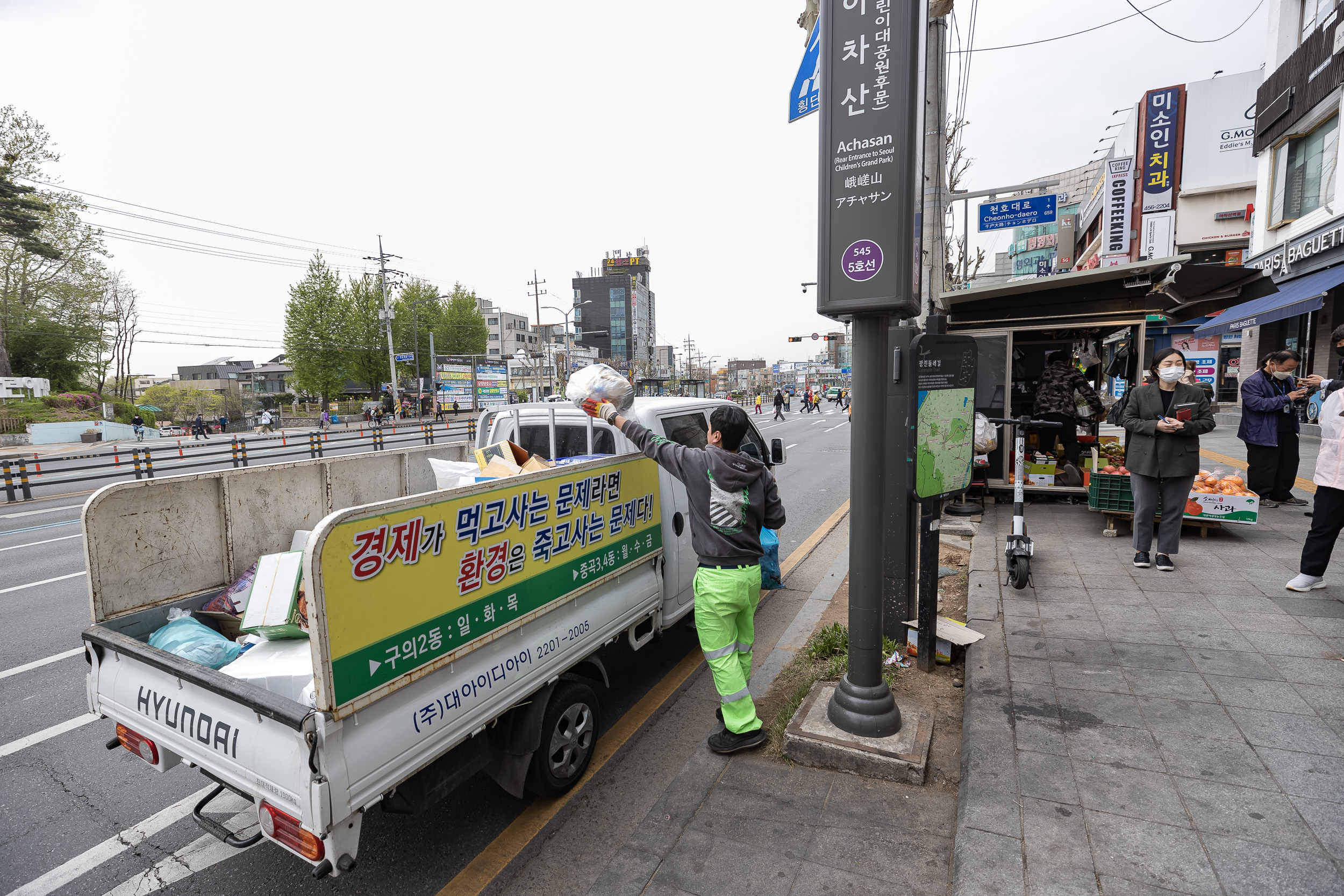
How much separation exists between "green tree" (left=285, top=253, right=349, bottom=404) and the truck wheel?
51.1m

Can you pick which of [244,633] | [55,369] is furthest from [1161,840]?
[55,369]

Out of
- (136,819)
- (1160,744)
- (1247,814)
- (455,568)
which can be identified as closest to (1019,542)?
(1160,744)

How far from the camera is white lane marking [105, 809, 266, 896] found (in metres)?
2.60

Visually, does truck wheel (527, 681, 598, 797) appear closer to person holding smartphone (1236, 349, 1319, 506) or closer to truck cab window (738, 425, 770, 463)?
truck cab window (738, 425, 770, 463)

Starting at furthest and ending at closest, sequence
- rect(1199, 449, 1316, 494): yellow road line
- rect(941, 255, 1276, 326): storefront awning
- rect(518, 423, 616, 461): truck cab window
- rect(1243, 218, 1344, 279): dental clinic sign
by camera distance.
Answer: rect(1243, 218, 1344, 279): dental clinic sign, rect(1199, 449, 1316, 494): yellow road line, rect(941, 255, 1276, 326): storefront awning, rect(518, 423, 616, 461): truck cab window

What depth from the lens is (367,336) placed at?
5088cm

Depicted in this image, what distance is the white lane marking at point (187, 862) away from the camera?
260 cm

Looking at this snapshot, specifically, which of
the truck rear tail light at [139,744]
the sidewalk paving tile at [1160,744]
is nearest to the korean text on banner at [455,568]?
the truck rear tail light at [139,744]

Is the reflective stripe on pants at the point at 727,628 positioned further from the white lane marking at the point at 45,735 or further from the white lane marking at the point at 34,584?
the white lane marking at the point at 34,584

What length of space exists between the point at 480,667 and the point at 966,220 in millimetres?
17568

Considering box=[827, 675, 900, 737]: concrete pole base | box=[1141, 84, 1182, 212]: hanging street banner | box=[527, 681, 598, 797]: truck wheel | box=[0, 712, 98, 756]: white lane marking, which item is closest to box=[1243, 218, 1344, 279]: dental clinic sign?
box=[827, 675, 900, 737]: concrete pole base

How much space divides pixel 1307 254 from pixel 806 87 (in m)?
14.4

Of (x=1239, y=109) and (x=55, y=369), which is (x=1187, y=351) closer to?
(x=1239, y=109)

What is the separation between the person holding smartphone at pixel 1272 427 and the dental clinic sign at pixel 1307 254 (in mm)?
6368
